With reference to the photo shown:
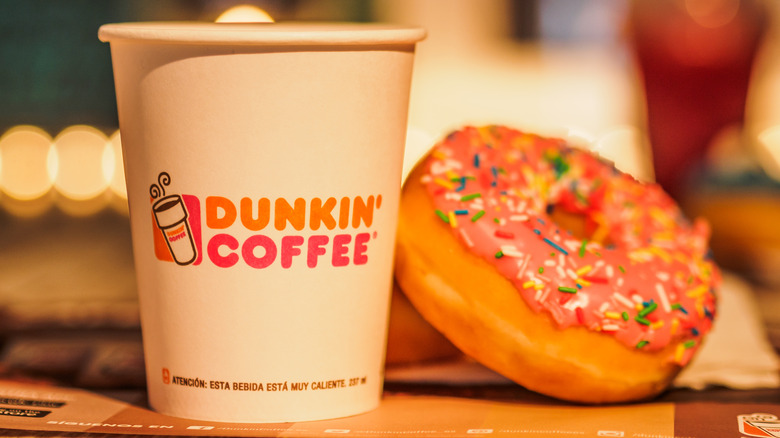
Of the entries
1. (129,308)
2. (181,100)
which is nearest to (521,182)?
(181,100)

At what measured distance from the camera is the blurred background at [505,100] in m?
2.67

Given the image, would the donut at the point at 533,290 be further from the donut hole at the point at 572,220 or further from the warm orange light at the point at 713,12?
the warm orange light at the point at 713,12

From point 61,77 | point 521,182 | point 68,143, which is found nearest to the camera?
point 521,182

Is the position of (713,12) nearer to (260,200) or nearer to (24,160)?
(260,200)

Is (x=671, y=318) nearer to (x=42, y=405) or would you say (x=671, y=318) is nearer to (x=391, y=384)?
(x=391, y=384)

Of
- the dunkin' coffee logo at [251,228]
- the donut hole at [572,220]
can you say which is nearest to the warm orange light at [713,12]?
the donut hole at [572,220]

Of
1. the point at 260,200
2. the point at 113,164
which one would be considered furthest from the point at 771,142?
the point at 260,200

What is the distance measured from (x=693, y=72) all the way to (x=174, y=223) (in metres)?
2.65

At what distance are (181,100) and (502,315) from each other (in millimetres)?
446

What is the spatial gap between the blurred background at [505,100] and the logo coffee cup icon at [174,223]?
99 centimetres

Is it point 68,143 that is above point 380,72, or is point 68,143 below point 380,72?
below

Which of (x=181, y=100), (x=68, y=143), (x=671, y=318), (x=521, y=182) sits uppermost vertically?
(x=181, y=100)

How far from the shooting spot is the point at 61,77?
438 centimetres

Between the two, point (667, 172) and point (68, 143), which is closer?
point (667, 172)
